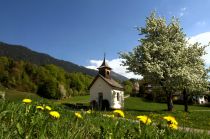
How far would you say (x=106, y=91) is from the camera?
5269 centimetres

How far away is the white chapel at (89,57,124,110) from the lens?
51500 millimetres

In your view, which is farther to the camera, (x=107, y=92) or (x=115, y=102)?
(x=107, y=92)

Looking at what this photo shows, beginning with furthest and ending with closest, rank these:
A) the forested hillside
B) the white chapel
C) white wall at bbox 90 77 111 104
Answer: the forested hillside
white wall at bbox 90 77 111 104
the white chapel

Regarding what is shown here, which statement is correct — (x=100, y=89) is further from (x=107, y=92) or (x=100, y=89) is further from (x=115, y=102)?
(x=115, y=102)

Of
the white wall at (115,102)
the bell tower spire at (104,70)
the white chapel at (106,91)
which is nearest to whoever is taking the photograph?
the white wall at (115,102)

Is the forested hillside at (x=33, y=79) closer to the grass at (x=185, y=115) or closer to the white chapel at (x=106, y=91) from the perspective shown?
the white chapel at (x=106, y=91)

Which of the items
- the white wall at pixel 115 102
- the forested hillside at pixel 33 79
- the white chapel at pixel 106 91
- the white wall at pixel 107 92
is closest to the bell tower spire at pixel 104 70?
the white chapel at pixel 106 91

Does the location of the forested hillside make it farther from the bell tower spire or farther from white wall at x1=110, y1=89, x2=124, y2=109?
white wall at x1=110, y1=89, x2=124, y2=109

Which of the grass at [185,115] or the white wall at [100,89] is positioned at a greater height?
the white wall at [100,89]

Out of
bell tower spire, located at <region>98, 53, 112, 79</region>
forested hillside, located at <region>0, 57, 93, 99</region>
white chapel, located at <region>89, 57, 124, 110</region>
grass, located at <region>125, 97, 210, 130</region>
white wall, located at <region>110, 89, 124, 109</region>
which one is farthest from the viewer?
forested hillside, located at <region>0, 57, 93, 99</region>

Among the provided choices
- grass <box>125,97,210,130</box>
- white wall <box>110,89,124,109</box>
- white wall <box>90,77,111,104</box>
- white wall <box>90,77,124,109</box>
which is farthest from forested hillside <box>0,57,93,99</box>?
grass <box>125,97,210,130</box>

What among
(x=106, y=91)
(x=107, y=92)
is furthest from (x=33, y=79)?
(x=107, y=92)

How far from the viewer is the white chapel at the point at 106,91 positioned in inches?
2028

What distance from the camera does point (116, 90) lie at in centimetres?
5366
